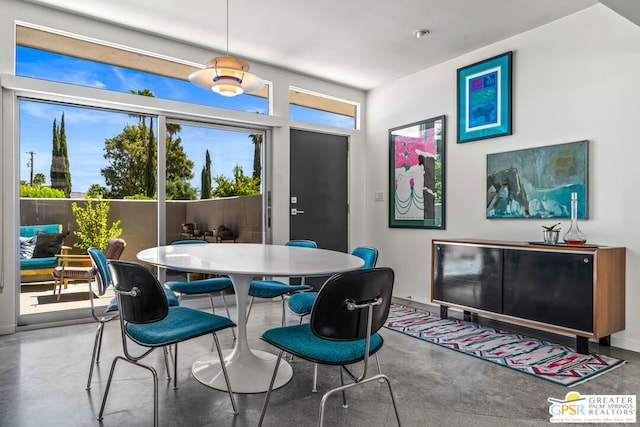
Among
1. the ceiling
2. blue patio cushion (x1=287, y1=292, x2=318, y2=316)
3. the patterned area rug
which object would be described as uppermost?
the ceiling

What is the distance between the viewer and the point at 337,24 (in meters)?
3.95

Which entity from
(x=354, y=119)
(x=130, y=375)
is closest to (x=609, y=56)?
(x=354, y=119)

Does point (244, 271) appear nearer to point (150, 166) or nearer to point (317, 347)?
point (317, 347)

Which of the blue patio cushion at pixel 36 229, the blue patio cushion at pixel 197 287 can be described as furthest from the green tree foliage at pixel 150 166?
the blue patio cushion at pixel 197 287

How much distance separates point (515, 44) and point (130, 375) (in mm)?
4525

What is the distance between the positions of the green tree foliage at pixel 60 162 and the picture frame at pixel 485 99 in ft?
13.6

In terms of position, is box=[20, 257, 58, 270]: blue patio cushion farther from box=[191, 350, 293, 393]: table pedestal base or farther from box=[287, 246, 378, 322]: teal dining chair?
box=[287, 246, 378, 322]: teal dining chair

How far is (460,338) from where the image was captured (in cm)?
356

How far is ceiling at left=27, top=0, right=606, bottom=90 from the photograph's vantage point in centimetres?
358

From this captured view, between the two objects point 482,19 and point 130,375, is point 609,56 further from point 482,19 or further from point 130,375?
point 130,375

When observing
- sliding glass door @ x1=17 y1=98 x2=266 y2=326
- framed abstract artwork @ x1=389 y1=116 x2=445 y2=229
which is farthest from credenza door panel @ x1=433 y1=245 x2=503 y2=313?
sliding glass door @ x1=17 y1=98 x2=266 y2=326

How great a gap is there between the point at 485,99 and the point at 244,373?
144 inches

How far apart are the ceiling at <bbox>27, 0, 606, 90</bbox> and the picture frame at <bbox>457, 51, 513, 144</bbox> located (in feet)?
0.83

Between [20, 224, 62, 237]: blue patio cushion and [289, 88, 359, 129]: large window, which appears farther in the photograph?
[289, 88, 359, 129]: large window
